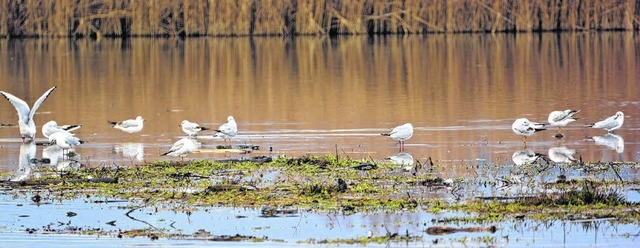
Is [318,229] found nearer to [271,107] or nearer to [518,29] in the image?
[271,107]

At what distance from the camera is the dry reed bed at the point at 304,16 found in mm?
44438

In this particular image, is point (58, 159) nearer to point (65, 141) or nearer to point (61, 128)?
point (65, 141)

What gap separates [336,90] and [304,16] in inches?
757

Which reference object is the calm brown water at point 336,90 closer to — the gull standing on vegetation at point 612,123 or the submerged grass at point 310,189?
the gull standing on vegetation at point 612,123

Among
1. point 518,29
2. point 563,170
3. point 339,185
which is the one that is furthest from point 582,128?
point 518,29

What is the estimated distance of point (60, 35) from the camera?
45875 mm

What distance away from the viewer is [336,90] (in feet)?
85.7

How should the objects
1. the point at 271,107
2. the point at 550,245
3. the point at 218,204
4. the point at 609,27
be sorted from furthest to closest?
the point at 609,27 → the point at 271,107 → the point at 218,204 → the point at 550,245

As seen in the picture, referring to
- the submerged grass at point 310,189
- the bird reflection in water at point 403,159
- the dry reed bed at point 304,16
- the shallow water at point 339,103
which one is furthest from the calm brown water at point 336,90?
the submerged grass at point 310,189

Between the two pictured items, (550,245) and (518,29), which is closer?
(550,245)

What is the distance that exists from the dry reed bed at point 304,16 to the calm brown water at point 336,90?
1.71 feet

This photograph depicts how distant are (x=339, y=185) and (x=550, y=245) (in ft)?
8.73

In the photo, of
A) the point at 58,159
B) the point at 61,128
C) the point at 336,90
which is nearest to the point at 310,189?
the point at 58,159

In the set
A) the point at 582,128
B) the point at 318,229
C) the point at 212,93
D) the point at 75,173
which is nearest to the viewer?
the point at 318,229
